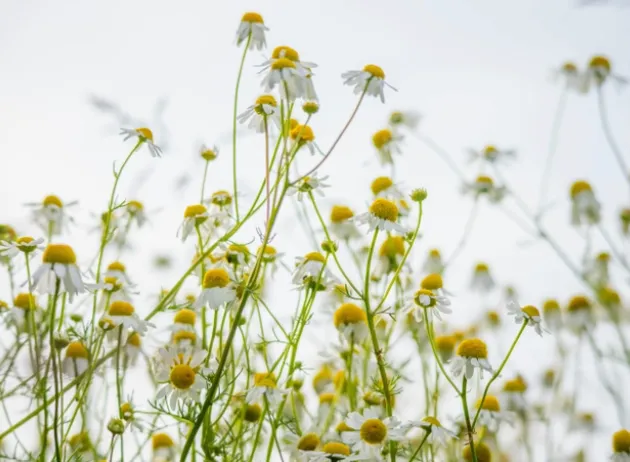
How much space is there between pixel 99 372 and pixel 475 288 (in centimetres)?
233

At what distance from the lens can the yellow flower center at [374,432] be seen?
1674 mm

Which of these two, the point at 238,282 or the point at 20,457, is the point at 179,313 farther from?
the point at 20,457

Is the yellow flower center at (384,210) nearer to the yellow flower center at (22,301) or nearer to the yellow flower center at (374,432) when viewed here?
the yellow flower center at (374,432)

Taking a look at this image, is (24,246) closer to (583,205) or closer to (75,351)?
(75,351)

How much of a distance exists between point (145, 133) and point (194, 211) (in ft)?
0.89

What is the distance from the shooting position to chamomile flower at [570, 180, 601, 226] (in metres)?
3.16

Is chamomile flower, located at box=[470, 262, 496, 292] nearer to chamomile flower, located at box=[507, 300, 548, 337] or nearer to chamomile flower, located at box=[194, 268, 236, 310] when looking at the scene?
chamomile flower, located at box=[507, 300, 548, 337]

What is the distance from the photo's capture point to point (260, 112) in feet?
6.29

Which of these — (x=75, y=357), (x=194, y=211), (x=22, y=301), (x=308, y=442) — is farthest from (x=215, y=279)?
(x=22, y=301)

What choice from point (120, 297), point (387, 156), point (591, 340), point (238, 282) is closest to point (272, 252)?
point (238, 282)

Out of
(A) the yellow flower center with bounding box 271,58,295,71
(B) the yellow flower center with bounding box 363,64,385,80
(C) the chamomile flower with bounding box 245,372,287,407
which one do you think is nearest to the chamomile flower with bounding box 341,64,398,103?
(B) the yellow flower center with bounding box 363,64,385,80

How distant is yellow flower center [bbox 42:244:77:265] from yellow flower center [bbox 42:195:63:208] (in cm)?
119

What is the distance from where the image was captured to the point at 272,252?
2.14 meters

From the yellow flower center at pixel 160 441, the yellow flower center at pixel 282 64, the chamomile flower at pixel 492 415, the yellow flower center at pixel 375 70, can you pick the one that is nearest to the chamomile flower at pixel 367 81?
the yellow flower center at pixel 375 70
